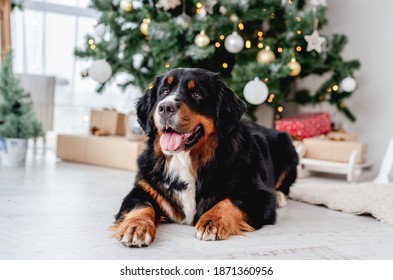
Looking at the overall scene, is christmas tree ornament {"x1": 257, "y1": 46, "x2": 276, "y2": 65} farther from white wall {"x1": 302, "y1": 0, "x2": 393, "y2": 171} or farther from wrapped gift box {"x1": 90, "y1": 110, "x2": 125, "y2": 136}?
wrapped gift box {"x1": 90, "y1": 110, "x2": 125, "y2": 136}

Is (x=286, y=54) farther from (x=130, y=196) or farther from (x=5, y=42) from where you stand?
(x=5, y=42)

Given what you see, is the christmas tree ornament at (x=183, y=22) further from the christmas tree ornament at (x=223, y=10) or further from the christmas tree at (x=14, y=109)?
the christmas tree at (x=14, y=109)

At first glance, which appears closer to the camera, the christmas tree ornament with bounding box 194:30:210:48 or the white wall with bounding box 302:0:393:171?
the christmas tree ornament with bounding box 194:30:210:48

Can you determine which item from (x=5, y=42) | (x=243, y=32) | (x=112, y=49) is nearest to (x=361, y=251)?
(x=243, y=32)

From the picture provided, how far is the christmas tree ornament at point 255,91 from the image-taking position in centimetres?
404

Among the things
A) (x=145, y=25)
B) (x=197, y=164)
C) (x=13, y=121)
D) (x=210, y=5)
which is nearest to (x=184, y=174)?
(x=197, y=164)

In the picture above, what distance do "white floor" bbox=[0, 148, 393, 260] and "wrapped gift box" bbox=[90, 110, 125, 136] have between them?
1.79 meters

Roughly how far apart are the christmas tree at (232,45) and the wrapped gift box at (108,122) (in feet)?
1.05

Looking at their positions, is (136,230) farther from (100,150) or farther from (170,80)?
(100,150)

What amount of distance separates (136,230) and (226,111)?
0.76 metres

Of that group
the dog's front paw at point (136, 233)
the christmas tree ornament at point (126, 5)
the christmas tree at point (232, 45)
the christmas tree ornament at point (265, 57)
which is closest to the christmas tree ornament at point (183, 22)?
the christmas tree at point (232, 45)

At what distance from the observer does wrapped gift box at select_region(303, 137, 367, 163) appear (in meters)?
4.36

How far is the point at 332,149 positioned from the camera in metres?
4.43

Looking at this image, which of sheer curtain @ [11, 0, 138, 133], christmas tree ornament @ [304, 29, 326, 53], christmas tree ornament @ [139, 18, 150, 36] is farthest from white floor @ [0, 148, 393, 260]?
sheer curtain @ [11, 0, 138, 133]
